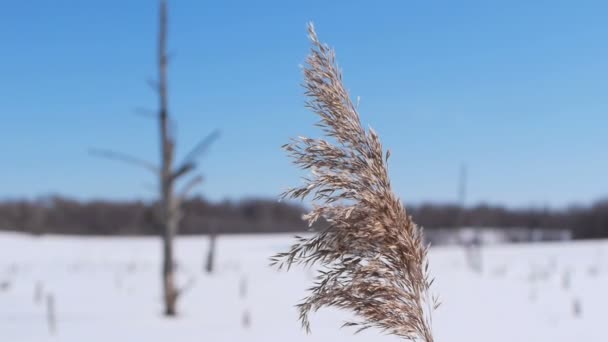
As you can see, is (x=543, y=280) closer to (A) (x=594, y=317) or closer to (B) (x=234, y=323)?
(A) (x=594, y=317)

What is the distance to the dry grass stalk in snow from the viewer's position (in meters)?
2.01

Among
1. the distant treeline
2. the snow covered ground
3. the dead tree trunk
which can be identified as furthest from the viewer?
the distant treeline

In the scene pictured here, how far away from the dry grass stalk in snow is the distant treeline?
47745mm

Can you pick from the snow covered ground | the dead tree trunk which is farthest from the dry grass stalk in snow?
the dead tree trunk

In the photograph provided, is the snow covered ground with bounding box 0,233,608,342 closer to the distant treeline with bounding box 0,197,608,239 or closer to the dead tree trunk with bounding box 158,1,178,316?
the dead tree trunk with bounding box 158,1,178,316

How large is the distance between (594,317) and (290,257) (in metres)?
8.19

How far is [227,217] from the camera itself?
75062 mm

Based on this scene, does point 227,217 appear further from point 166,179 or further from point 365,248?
point 365,248

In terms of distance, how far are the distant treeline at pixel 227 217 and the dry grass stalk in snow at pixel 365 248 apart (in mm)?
47745

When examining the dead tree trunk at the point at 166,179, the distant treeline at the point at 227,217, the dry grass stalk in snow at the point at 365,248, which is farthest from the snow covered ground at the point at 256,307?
the distant treeline at the point at 227,217

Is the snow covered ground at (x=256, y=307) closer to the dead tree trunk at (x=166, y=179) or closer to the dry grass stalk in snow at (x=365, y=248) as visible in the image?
the dead tree trunk at (x=166, y=179)

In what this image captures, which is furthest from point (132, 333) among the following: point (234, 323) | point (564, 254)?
point (564, 254)

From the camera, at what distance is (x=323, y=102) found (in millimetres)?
2139

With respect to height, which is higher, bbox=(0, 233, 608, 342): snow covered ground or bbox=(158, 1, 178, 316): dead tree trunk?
bbox=(158, 1, 178, 316): dead tree trunk
